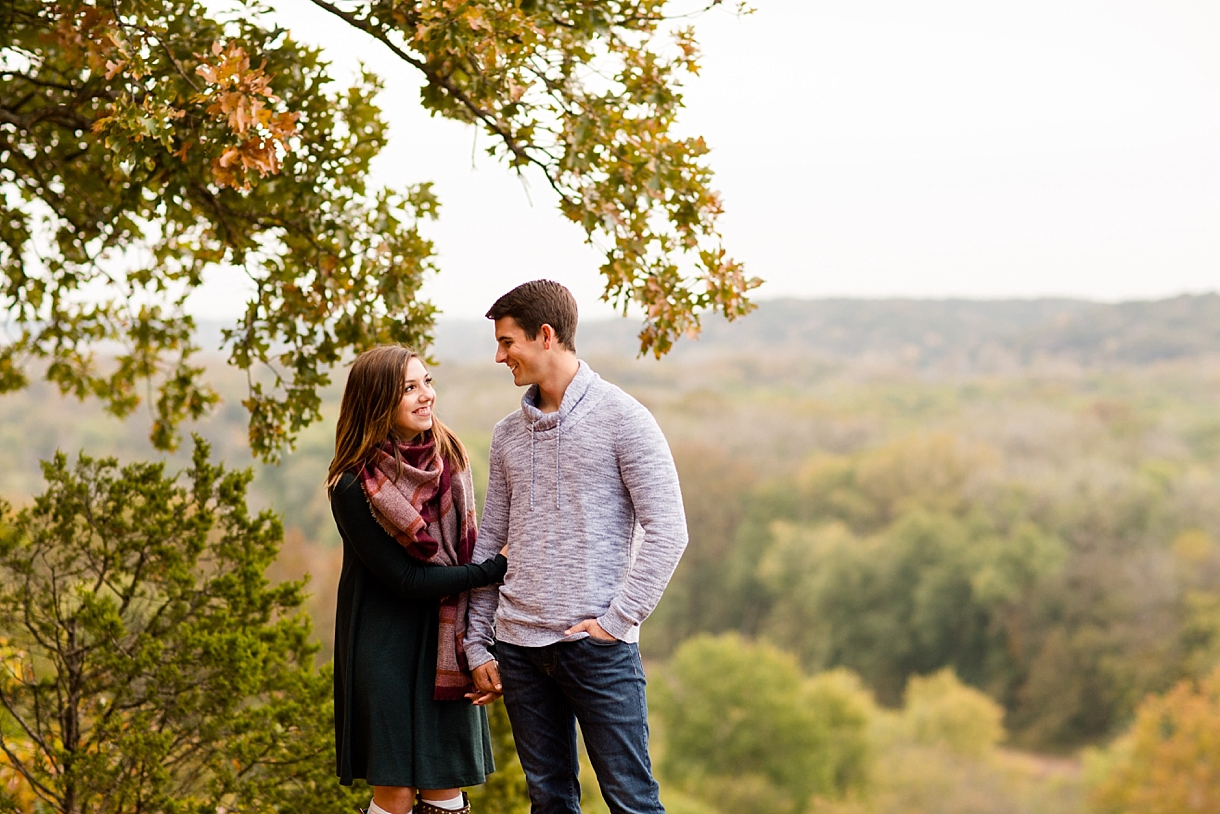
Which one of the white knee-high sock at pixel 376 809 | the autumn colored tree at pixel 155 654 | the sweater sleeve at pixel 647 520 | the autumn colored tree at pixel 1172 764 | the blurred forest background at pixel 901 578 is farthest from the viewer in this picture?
the blurred forest background at pixel 901 578

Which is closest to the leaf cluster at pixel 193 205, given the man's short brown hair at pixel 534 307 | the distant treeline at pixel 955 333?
the man's short brown hair at pixel 534 307

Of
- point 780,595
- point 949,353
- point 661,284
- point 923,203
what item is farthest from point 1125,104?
point 661,284

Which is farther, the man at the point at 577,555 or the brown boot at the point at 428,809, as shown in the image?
→ the brown boot at the point at 428,809

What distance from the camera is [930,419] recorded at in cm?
7625

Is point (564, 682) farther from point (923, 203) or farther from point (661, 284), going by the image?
point (923, 203)

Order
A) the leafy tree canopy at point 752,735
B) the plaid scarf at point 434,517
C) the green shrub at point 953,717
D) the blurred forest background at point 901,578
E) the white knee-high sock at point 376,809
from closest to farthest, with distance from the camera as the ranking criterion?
the plaid scarf at point 434,517 < the white knee-high sock at point 376,809 < the leafy tree canopy at point 752,735 < the blurred forest background at point 901,578 < the green shrub at point 953,717

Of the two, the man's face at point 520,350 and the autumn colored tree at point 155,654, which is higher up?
the man's face at point 520,350

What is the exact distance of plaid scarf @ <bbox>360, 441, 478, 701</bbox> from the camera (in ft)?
8.42

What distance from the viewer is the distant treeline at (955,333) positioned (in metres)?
84.2

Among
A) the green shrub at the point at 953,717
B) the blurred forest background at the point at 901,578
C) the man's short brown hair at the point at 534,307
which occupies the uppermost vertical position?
the man's short brown hair at the point at 534,307

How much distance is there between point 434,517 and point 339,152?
73.2 inches

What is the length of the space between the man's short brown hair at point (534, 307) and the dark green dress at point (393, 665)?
0.52m

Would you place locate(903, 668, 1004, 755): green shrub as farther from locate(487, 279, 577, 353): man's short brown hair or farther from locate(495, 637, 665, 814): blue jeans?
locate(487, 279, 577, 353): man's short brown hair

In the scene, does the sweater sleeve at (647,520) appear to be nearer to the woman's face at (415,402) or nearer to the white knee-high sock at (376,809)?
the woman's face at (415,402)
